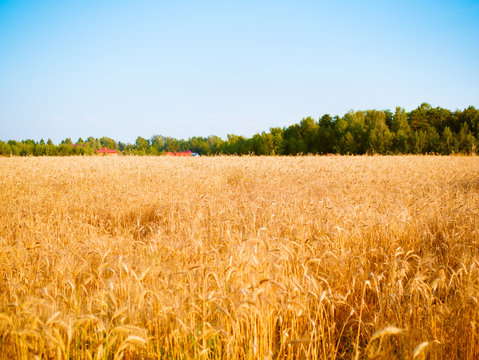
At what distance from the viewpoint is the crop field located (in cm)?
161

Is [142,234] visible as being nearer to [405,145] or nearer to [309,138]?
[405,145]

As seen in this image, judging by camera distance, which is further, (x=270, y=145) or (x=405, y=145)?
(x=270, y=145)

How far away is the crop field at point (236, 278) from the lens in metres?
1.61

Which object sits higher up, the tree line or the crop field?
the tree line

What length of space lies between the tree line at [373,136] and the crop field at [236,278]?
20.4 m

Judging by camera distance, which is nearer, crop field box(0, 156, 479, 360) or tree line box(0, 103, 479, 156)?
crop field box(0, 156, 479, 360)

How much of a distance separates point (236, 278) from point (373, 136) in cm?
3942

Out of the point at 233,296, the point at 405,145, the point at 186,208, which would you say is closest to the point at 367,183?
the point at 186,208

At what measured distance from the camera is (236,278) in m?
2.13

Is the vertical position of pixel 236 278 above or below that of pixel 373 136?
below

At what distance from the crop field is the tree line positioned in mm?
20361

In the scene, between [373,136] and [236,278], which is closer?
[236,278]

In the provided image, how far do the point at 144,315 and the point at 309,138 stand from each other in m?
49.7

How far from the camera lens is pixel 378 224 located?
3660 millimetres
